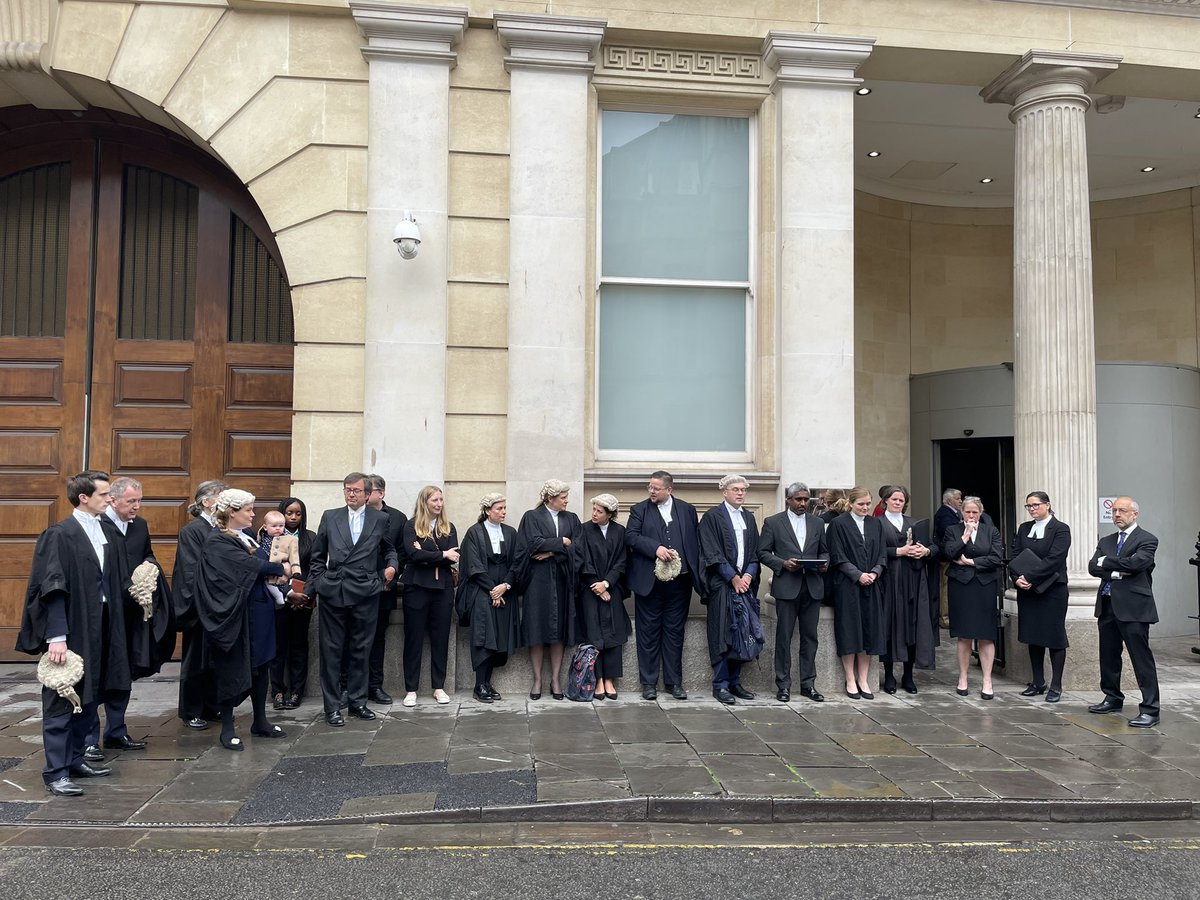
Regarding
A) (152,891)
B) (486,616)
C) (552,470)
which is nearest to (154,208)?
(552,470)

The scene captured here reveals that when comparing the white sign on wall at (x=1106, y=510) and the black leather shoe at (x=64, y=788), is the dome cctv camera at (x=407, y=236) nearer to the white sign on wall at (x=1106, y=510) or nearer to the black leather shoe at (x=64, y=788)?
the black leather shoe at (x=64, y=788)

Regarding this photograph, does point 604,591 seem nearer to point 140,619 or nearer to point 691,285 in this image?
point 691,285

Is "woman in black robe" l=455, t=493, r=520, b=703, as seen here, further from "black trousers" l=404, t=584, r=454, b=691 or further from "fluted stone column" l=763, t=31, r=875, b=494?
"fluted stone column" l=763, t=31, r=875, b=494

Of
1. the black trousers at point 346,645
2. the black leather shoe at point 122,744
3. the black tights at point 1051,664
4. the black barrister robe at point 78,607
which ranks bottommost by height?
the black leather shoe at point 122,744

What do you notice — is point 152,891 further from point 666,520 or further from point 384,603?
point 666,520

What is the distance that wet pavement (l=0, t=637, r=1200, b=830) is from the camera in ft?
19.0

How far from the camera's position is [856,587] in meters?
8.84

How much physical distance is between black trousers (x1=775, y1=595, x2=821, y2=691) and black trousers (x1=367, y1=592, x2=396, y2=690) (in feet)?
11.6

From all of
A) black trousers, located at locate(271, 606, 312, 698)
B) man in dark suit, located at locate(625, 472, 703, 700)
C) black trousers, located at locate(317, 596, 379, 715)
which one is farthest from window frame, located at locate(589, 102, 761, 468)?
black trousers, located at locate(271, 606, 312, 698)

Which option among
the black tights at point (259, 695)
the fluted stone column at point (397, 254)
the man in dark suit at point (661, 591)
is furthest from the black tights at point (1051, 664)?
the black tights at point (259, 695)

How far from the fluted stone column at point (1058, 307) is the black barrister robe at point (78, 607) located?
27.2ft

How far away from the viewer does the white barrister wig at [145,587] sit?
6.82m

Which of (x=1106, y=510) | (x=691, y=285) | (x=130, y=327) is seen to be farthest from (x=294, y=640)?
(x=1106, y=510)

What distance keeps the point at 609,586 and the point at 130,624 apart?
3868 mm
